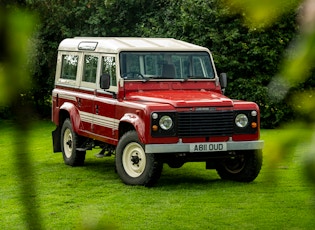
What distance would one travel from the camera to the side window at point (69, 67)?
42.5 feet

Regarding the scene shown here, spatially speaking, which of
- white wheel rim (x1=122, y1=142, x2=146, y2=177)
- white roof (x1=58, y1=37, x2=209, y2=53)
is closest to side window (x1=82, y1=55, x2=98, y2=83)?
white roof (x1=58, y1=37, x2=209, y2=53)

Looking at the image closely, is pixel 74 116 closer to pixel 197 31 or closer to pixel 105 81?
pixel 105 81

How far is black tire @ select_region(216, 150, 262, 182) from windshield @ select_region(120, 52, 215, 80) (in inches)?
48.5

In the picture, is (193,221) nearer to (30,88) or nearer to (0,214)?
(0,214)

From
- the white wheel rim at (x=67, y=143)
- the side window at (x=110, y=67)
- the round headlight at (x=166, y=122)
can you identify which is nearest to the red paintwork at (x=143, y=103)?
the round headlight at (x=166, y=122)

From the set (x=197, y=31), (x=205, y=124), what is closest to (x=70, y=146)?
(x=205, y=124)

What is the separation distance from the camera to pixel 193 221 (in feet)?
27.7

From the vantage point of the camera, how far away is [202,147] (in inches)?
408

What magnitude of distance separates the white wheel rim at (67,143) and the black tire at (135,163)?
231 cm

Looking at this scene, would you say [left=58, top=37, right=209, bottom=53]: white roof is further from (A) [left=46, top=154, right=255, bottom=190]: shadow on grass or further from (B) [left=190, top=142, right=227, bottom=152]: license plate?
(B) [left=190, top=142, right=227, bottom=152]: license plate

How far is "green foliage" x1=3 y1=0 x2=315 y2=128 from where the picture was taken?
2114 cm

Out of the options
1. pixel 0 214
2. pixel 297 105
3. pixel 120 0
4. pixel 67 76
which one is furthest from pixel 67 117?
pixel 297 105

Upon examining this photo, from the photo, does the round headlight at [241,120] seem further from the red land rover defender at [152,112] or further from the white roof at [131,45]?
the white roof at [131,45]

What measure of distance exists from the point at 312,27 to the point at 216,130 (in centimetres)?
962
